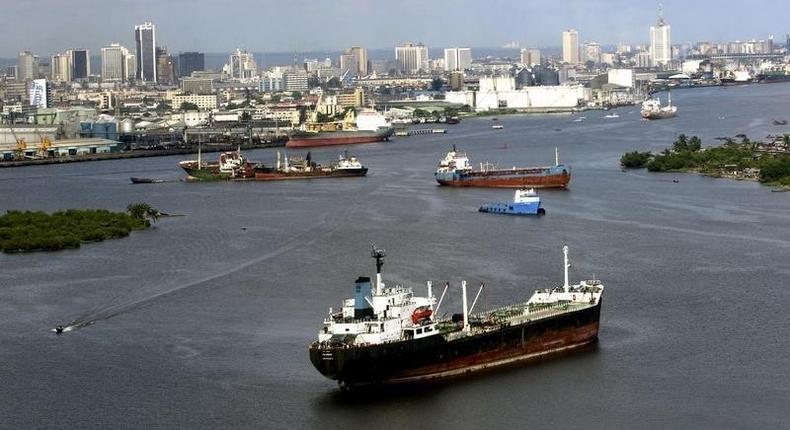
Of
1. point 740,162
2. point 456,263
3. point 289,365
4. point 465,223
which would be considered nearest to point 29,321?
point 289,365

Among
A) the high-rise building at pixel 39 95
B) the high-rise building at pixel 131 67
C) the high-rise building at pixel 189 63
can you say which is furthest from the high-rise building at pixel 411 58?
the high-rise building at pixel 39 95

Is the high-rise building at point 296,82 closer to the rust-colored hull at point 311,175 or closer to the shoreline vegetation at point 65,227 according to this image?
the rust-colored hull at point 311,175

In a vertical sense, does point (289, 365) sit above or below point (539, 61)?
below

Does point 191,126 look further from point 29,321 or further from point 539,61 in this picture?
point 539,61

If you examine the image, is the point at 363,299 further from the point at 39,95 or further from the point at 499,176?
the point at 39,95

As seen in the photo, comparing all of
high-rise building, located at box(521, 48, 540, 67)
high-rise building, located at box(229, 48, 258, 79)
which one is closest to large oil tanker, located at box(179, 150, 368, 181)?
high-rise building, located at box(229, 48, 258, 79)

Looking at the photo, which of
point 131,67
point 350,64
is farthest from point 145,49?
point 350,64

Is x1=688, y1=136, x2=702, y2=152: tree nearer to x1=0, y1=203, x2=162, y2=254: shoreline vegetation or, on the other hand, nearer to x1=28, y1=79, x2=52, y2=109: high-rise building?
x1=0, y1=203, x2=162, y2=254: shoreline vegetation
